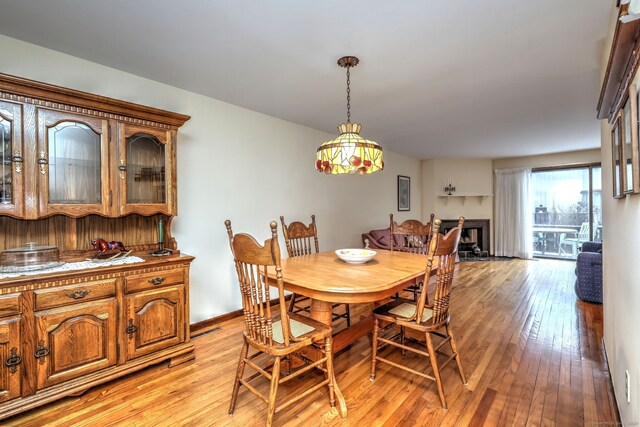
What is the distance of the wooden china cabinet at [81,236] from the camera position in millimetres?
1766

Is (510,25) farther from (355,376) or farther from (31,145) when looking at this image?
(31,145)

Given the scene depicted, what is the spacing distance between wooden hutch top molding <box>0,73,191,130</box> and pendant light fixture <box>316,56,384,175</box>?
127 cm

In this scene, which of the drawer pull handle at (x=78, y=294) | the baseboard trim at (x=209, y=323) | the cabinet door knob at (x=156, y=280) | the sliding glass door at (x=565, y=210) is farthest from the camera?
the sliding glass door at (x=565, y=210)

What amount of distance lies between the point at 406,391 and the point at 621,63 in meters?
2.04

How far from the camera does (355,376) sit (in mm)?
2170

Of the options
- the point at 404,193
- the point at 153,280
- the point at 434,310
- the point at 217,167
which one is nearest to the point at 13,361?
the point at 153,280

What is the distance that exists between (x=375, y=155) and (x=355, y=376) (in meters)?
1.57

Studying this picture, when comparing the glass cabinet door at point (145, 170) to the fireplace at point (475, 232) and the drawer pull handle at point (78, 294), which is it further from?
the fireplace at point (475, 232)

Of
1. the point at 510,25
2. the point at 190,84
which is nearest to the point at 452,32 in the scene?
the point at 510,25

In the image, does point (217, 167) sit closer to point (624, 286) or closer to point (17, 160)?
point (17, 160)

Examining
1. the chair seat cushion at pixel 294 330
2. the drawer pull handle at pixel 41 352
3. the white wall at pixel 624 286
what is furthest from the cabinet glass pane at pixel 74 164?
the white wall at pixel 624 286

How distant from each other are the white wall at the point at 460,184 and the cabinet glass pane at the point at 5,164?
23.0 ft

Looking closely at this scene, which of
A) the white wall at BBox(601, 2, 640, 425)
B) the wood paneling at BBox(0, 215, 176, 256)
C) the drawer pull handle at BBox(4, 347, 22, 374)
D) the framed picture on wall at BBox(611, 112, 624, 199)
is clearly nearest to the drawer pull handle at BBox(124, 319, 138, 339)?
the drawer pull handle at BBox(4, 347, 22, 374)

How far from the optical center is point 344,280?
73.5 inches
